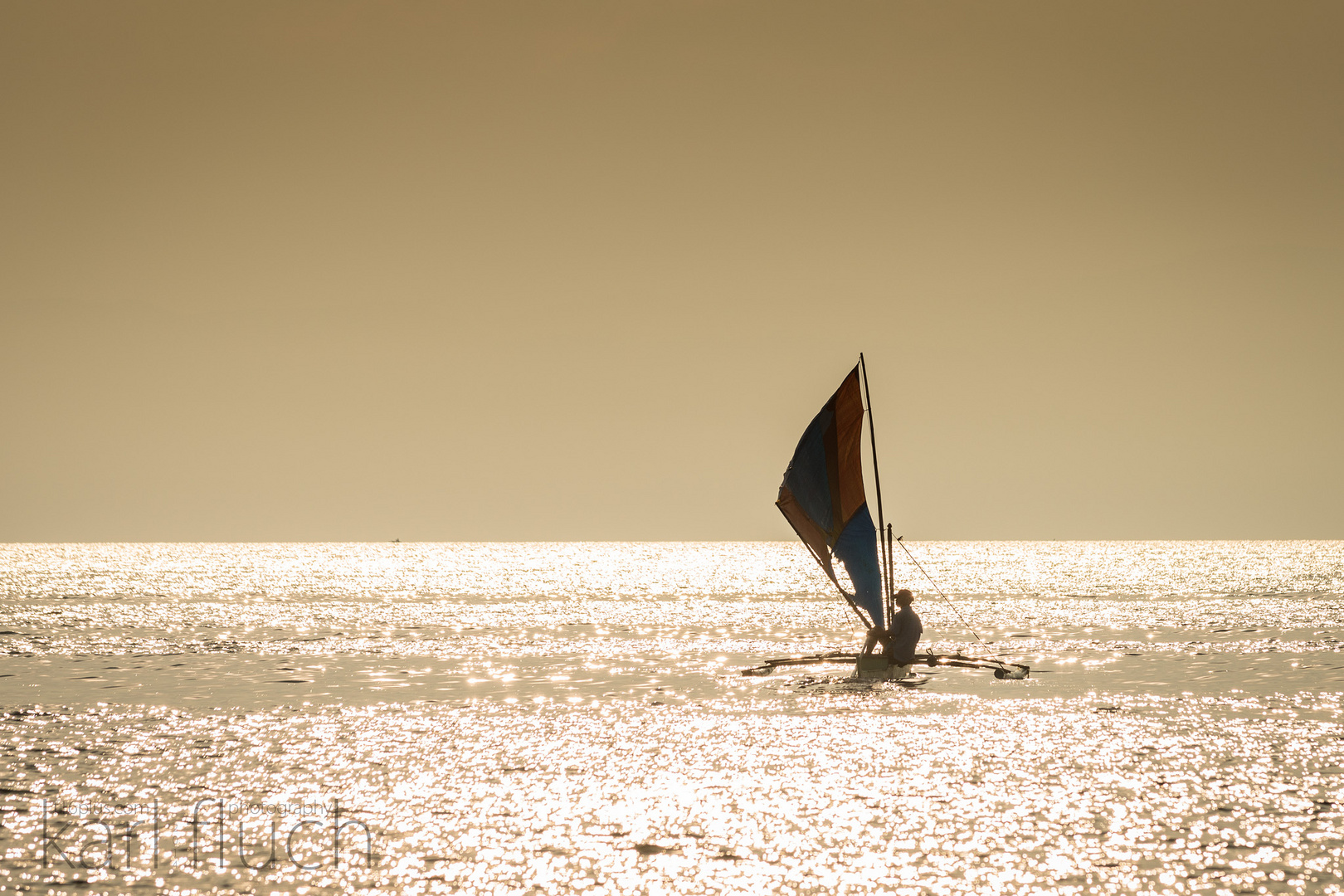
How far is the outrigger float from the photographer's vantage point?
116 feet

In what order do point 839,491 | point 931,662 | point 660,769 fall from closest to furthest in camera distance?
point 660,769
point 931,662
point 839,491

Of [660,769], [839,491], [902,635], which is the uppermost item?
[839,491]

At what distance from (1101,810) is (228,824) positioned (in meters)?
13.2

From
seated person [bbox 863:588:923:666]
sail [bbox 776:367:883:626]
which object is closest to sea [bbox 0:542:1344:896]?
seated person [bbox 863:588:923:666]

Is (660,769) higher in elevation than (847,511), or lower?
lower

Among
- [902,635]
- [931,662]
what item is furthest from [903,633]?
[931,662]

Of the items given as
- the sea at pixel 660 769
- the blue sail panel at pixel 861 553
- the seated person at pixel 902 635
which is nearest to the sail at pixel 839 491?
the blue sail panel at pixel 861 553

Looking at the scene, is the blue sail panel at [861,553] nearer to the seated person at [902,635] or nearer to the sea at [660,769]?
the seated person at [902,635]

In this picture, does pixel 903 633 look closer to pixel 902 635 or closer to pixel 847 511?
pixel 902 635

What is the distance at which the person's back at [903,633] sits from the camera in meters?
34.2

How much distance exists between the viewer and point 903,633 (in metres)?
34.2

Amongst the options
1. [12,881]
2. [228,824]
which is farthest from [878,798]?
[12,881]

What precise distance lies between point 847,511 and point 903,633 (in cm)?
396

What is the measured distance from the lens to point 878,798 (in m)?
19.6
